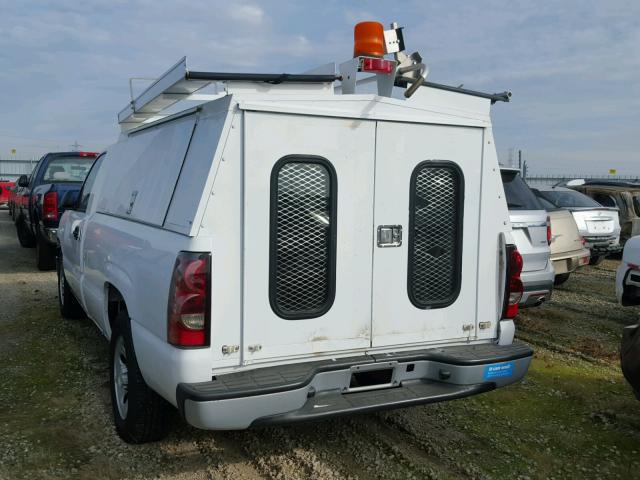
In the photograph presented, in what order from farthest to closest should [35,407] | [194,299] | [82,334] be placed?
[82,334] < [35,407] < [194,299]

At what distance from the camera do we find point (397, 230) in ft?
12.0

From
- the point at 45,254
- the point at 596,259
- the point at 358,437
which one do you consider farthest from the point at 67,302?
the point at 596,259

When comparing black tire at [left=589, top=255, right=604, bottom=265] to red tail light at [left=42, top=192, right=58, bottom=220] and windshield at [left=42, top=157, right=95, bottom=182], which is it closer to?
red tail light at [left=42, top=192, right=58, bottom=220]

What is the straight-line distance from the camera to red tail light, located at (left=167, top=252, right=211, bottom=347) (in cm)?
307

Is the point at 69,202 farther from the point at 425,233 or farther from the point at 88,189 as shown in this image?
the point at 425,233

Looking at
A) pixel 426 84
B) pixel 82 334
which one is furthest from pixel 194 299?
pixel 82 334

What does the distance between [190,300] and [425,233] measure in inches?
59.6

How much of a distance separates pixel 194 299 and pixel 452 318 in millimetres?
1668

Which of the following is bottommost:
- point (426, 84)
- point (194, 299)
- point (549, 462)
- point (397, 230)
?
point (549, 462)

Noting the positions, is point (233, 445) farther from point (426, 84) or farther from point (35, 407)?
point (426, 84)

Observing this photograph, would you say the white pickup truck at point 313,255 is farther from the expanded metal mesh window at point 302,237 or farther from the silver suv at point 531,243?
the silver suv at point 531,243

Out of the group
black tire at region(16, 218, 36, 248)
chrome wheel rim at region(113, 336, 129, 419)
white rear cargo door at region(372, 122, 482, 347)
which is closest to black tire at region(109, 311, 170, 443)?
chrome wheel rim at region(113, 336, 129, 419)

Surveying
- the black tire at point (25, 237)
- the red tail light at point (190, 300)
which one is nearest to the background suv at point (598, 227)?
the red tail light at point (190, 300)

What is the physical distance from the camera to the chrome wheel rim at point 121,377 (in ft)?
13.1
